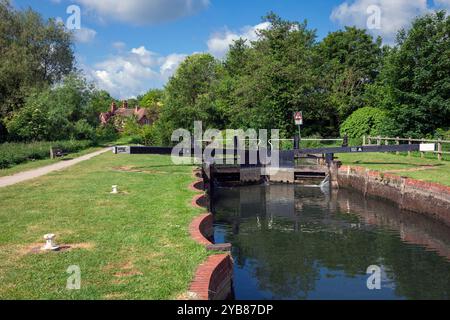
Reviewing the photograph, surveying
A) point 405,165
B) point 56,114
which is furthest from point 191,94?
point 405,165

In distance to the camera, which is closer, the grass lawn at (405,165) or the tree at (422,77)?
the grass lawn at (405,165)

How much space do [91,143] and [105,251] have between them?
3533cm

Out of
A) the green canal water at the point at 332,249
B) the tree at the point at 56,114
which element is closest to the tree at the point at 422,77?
the green canal water at the point at 332,249

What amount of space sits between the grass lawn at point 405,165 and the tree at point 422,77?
3.57 metres

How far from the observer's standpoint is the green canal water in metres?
9.32

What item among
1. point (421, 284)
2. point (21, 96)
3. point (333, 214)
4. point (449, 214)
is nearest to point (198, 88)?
point (21, 96)

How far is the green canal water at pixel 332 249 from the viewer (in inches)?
367

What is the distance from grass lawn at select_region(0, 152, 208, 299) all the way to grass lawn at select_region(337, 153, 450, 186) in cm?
1009

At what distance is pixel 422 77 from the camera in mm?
27344

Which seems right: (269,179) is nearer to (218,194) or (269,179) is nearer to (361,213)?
(218,194)

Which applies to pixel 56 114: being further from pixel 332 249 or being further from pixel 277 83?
pixel 332 249

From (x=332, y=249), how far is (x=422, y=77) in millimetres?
19543

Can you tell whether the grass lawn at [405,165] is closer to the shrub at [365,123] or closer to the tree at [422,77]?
the tree at [422,77]

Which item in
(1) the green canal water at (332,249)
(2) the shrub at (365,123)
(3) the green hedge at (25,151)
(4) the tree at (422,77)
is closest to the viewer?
(1) the green canal water at (332,249)
